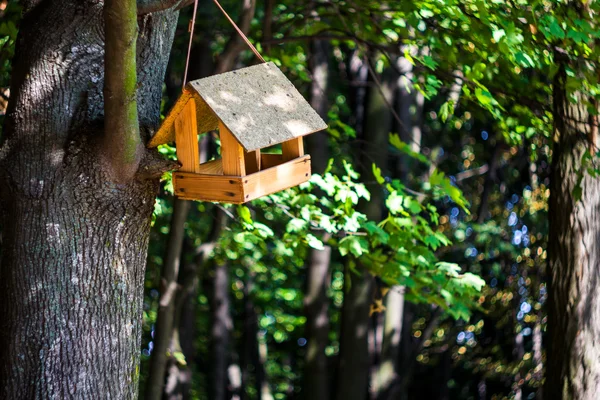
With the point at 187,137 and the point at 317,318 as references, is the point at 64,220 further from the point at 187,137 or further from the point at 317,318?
the point at 317,318

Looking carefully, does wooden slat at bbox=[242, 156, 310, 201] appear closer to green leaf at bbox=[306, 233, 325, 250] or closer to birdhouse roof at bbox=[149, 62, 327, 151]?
birdhouse roof at bbox=[149, 62, 327, 151]

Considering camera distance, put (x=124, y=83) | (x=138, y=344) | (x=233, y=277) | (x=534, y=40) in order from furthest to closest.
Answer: (x=233, y=277) → (x=534, y=40) → (x=138, y=344) → (x=124, y=83)

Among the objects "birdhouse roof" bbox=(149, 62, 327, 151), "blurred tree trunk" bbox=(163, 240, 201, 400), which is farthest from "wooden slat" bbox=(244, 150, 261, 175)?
"blurred tree trunk" bbox=(163, 240, 201, 400)

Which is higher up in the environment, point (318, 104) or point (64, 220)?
point (318, 104)

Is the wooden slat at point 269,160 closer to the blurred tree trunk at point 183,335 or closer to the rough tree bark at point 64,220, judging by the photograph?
the rough tree bark at point 64,220

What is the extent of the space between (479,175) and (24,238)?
9684 mm

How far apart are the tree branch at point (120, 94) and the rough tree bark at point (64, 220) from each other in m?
0.02

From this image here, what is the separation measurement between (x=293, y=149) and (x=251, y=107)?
51 cm

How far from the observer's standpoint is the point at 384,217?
34.6 feet

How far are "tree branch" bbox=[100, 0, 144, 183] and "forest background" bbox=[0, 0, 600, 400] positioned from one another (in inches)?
63.8

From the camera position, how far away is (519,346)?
1083 centimetres

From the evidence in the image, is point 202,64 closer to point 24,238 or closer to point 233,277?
point 24,238

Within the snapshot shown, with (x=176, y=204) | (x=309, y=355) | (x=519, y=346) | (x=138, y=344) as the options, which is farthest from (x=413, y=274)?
(x=519, y=346)

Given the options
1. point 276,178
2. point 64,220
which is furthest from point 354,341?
point 64,220
